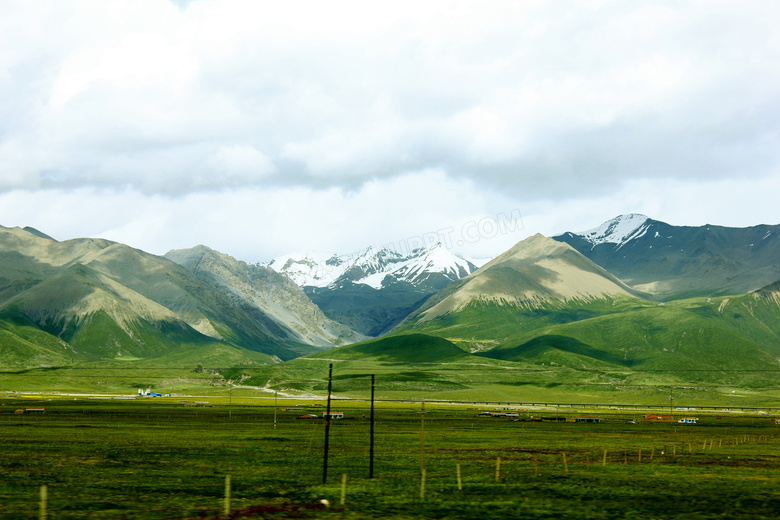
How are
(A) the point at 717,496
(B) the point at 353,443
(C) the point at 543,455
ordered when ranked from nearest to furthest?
(A) the point at 717,496 < (C) the point at 543,455 < (B) the point at 353,443

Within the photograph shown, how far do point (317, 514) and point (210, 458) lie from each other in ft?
125

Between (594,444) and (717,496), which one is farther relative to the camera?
(594,444)

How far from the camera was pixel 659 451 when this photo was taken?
3561 inches

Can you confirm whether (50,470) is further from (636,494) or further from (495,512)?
(636,494)

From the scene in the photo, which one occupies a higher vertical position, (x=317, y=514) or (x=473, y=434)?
(x=317, y=514)

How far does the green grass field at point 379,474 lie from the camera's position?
145 ft

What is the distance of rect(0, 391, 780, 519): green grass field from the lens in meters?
44.2

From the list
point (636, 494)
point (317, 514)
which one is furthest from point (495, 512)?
point (636, 494)

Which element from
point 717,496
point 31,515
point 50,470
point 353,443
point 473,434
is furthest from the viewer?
point 473,434

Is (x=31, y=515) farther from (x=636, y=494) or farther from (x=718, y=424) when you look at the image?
(x=718, y=424)

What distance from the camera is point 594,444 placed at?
101500mm

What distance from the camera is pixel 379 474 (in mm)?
64250

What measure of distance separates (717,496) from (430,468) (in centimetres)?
2753

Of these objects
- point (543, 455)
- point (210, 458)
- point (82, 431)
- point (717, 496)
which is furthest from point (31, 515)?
point (82, 431)
